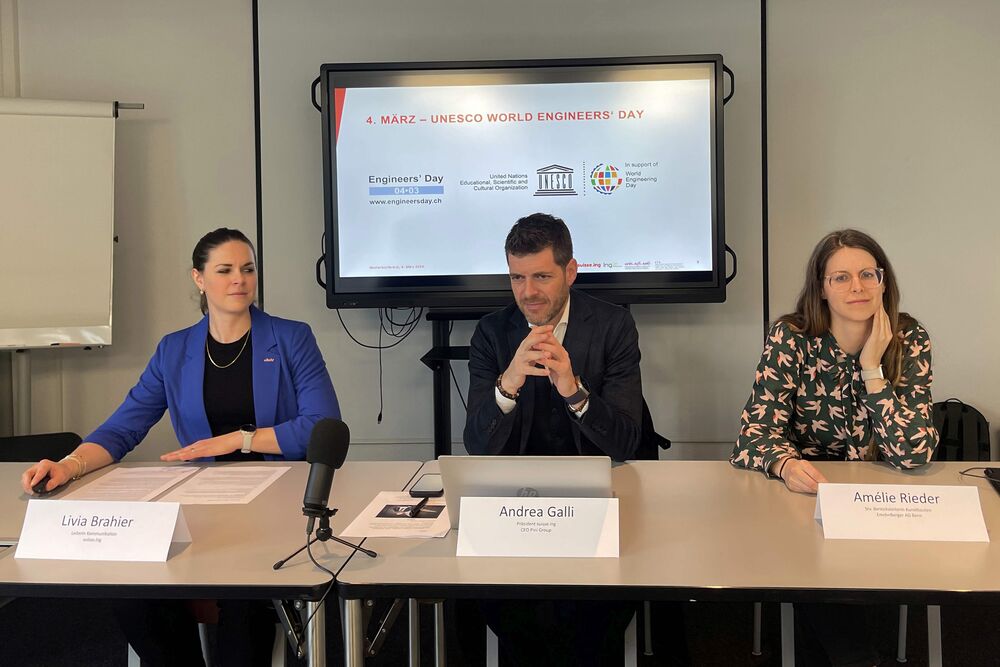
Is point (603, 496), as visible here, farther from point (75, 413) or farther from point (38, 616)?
point (75, 413)

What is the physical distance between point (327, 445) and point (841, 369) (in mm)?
1440

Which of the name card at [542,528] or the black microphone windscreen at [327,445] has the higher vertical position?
the black microphone windscreen at [327,445]

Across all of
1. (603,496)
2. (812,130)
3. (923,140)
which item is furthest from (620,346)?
(923,140)

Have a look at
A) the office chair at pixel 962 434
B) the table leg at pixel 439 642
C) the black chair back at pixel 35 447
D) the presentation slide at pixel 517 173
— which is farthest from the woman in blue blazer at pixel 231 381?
the office chair at pixel 962 434

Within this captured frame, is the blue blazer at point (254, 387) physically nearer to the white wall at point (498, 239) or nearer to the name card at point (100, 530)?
the name card at point (100, 530)

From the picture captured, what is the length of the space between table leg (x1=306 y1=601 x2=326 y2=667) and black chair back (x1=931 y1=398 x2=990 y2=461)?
124 inches

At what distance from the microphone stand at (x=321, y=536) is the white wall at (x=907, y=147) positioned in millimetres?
2926

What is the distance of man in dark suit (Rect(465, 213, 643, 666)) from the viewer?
199 centimetres

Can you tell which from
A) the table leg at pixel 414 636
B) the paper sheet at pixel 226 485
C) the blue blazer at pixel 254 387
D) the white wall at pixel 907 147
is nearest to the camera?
the paper sheet at pixel 226 485

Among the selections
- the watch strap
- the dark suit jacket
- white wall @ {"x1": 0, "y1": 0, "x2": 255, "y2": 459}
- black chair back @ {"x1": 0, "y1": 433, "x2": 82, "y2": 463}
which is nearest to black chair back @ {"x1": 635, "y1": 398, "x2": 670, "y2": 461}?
the dark suit jacket

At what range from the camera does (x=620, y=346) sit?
223 cm

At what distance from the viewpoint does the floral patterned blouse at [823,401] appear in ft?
6.63

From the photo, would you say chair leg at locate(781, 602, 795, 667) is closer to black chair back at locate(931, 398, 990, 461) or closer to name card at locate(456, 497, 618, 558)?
name card at locate(456, 497, 618, 558)

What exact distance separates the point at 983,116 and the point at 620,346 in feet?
8.58
